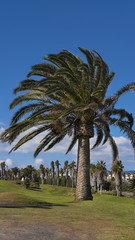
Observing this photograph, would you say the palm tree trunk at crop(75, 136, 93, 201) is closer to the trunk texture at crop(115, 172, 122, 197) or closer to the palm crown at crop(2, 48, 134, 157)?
the palm crown at crop(2, 48, 134, 157)

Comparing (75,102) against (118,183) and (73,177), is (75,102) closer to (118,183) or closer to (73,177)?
(118,183)

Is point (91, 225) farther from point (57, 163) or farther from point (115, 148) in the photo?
→ point (57, 163)

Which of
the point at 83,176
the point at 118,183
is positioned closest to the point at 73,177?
the point at 118,183

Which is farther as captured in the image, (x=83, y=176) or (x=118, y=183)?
(x=118, y=183)

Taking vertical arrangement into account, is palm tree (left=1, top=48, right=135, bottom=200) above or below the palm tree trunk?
above

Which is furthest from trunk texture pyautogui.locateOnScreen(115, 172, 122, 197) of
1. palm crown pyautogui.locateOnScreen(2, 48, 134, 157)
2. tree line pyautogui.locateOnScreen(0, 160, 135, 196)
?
palm crown pyautogui.locateOnScreen(2, 48, 134, 157)

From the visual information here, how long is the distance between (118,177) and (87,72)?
4850 cm

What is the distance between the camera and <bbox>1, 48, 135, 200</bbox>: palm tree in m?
18.8

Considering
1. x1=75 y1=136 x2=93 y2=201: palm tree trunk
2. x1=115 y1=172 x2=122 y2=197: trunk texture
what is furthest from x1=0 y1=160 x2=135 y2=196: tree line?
x1=75 y1=136 x2=93 y2=201: palm tree trunk

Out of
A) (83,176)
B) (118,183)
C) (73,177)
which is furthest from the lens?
(73,177)

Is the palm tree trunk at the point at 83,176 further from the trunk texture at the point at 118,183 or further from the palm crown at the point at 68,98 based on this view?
the trunk texture at the point at 118,183

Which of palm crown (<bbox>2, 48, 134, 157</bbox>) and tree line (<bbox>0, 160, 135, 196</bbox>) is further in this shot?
tree line (<bbox>0, 160, 135, 196</bbox>)

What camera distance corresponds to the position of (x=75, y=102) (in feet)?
64.4

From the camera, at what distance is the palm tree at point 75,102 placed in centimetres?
1881
